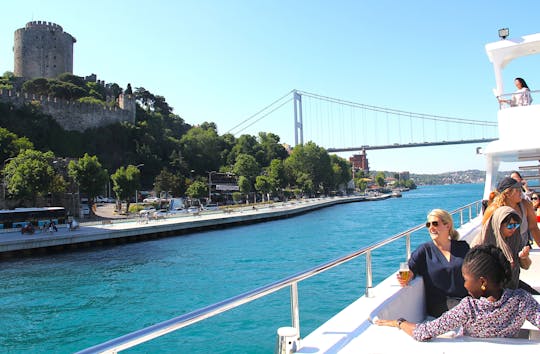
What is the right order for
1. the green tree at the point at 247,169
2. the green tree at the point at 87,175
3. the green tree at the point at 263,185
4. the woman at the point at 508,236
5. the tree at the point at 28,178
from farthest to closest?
the green tree at the point at 247,169
the green tree at the point at 263,185
the green tree at the point at 87,175
the tree at the point at 28,178
the woman at the point at 508,236

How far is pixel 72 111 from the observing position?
59938 mm

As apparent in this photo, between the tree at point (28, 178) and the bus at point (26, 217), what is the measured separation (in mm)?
3481

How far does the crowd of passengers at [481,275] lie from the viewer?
2271 millimetres

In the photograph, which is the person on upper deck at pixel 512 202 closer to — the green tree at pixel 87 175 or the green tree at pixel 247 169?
the green tree at pixel 87 175

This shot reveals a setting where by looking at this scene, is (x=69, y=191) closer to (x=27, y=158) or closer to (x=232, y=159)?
(x=27, y=158)

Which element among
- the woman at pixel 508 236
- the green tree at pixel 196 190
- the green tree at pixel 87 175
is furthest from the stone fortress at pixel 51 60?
the woman at pixel 508 236

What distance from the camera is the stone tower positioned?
6925 centimetres

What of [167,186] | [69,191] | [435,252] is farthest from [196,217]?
[435,252]

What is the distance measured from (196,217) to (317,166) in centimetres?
5039

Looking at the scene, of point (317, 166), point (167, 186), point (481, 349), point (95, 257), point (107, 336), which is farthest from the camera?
point (317, 166)

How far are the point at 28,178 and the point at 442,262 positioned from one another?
29866 millimetres

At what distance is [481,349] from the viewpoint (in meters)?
2.35

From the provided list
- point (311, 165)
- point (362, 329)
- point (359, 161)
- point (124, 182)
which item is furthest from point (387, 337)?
point (359, 161)

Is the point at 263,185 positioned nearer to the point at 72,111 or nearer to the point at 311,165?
the point at 311,165
